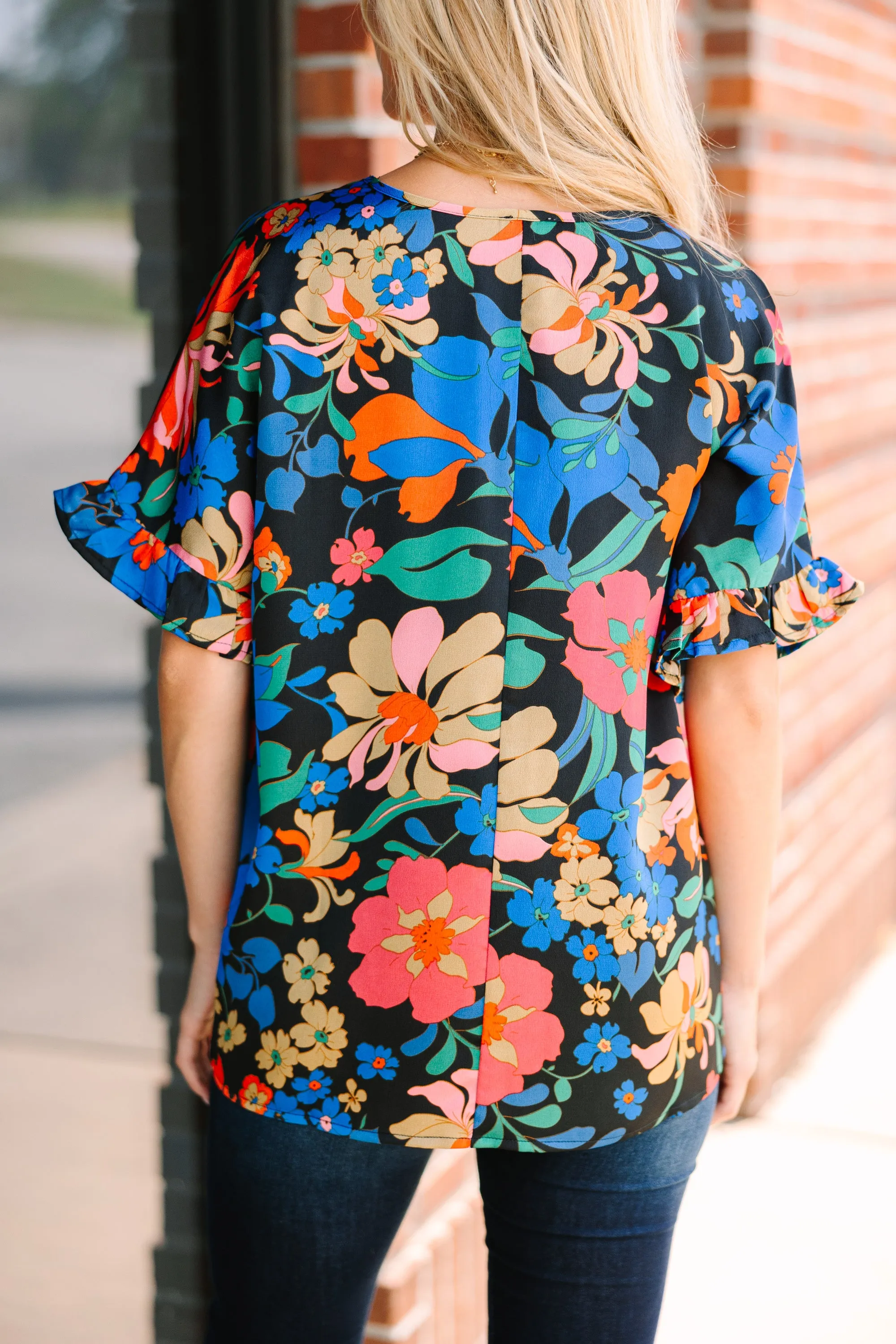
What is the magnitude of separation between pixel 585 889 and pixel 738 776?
0.72 ft

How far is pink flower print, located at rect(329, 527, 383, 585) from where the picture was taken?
1163 mm

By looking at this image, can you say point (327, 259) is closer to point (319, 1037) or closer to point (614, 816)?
point (614, 816)

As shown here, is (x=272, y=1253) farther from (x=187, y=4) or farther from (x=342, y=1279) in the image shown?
(x=187, y=4)

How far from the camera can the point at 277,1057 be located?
1212mm

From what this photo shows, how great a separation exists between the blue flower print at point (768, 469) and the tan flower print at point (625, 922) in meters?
0.32

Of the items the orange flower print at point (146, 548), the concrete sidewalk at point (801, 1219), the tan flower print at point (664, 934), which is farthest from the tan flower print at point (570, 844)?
the concrete sidewalk at point (801, 1219)

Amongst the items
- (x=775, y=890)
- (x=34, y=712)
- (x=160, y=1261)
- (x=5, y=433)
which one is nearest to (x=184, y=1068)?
(x=160, y=1261)

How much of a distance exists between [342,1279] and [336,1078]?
22 cm

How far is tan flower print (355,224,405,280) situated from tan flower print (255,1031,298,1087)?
0.66m

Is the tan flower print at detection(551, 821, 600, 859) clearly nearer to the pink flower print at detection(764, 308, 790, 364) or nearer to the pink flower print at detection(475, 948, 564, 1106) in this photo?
the pink flower print at detection(475, 948, 564, 1106)

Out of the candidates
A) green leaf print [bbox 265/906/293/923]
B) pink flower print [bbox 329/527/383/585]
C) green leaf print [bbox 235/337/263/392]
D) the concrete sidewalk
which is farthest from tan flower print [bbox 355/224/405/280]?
the concrete sidewalk

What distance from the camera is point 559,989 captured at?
3.90 ft

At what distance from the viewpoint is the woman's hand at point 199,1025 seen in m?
1.35

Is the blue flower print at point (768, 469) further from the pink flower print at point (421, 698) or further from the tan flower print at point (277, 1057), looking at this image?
the tan flower print at point (277, 1057)
